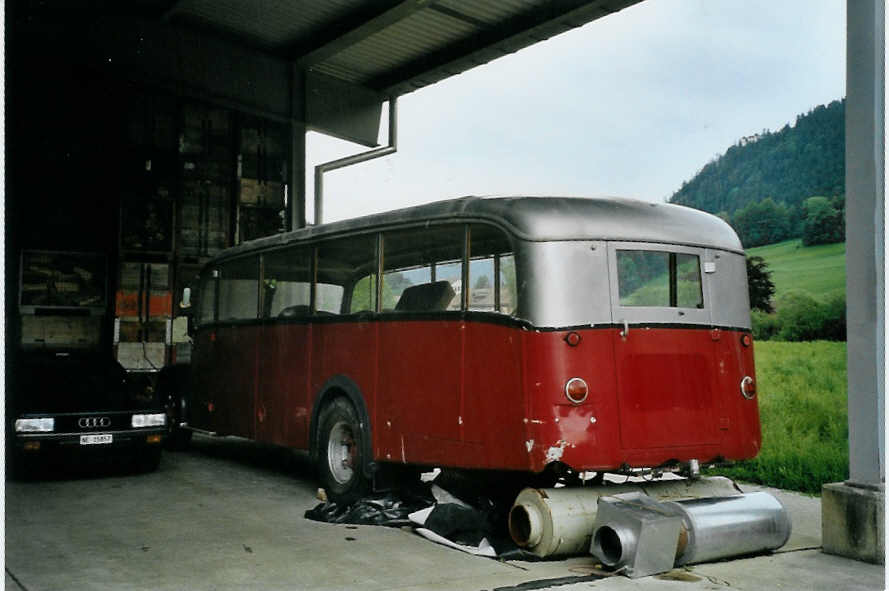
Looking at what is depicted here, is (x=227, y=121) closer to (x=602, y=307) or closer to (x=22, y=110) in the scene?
(x=22, y=110)

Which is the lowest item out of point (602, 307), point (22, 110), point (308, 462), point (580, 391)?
point (308, 462)

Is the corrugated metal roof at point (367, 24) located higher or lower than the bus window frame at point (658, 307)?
higher

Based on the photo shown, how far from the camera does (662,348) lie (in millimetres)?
7055

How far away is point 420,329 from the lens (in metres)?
7.88

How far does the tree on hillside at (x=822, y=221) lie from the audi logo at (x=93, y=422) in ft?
27.5

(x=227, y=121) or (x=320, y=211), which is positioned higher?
(x=227, y=121)

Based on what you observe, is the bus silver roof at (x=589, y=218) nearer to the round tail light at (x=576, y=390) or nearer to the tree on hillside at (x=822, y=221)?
the round tail light at (x=576, y=390)

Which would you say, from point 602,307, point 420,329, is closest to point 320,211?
point 420,329

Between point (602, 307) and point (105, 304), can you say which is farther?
point (105, 304)

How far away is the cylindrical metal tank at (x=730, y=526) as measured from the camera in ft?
21.4

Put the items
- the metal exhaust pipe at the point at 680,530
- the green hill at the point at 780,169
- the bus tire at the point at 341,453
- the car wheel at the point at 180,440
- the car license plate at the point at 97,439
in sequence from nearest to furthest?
the metal exhaust pipe at the point at 680,530, the bus tire at the point at 341,453, the car license plate at the point at 97,439, the green hill at the point at 780,169, the car wheel at the point at 180,440

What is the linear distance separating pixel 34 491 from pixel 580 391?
5949mm

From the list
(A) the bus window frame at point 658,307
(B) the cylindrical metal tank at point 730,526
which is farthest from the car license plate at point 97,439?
(B) the cylindrical metal tank at point 730,526

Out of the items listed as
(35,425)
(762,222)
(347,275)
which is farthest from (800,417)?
(35,425)
